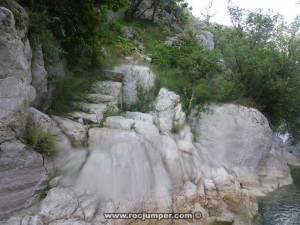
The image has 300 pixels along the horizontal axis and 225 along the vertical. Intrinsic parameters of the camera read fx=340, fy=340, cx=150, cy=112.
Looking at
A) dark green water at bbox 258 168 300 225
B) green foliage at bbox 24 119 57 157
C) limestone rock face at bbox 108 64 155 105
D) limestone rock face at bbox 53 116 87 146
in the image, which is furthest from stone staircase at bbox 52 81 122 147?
dark green water at bbox 258 168 300 225

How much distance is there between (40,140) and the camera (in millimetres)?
7527

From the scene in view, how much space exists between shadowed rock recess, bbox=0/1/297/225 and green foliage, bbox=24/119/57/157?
0.20 m

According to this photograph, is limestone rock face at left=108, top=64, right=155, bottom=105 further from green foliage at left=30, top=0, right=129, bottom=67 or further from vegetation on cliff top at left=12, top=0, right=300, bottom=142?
green foliage at left=30, top=0, right=129, bottom=67

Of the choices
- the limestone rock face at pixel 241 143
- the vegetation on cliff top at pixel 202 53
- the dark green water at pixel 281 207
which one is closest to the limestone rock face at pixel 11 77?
the vegetation on cliff top at pixel 202 53

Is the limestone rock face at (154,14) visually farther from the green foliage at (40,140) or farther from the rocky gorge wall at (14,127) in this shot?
the green foliage at (40,140)

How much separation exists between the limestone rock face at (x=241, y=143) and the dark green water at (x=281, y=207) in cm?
64

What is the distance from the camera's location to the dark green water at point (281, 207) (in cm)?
1078

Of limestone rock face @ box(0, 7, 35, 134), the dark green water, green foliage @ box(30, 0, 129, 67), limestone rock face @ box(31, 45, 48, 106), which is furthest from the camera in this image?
the dark green water

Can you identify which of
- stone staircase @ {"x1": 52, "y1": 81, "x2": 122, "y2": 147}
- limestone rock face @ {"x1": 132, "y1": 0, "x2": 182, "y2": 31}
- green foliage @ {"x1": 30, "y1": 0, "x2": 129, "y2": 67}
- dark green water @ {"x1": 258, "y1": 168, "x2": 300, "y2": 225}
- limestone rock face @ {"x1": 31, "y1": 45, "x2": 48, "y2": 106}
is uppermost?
limestone rock face @ {"x1": 132, "y1": 0, "x2": 182, "y2": 31}

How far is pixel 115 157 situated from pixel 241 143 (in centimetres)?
719

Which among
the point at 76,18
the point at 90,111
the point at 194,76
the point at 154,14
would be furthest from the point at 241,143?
the point at 154,14

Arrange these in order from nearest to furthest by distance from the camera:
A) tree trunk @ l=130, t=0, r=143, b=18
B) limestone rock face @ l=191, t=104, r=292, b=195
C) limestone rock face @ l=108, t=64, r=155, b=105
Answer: limestone rock face @ l=108, t=64, r=155, b=105 → limestone rock face @ l=191, t=104, r=292, b=195 → tree trunk @ l=130, t=0, r=143, b=18

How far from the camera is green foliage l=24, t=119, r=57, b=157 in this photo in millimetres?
7277

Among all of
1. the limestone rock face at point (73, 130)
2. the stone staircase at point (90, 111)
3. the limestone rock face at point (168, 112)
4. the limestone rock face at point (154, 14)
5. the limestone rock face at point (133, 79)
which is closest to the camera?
the limestone rock face at point (73, 130)
